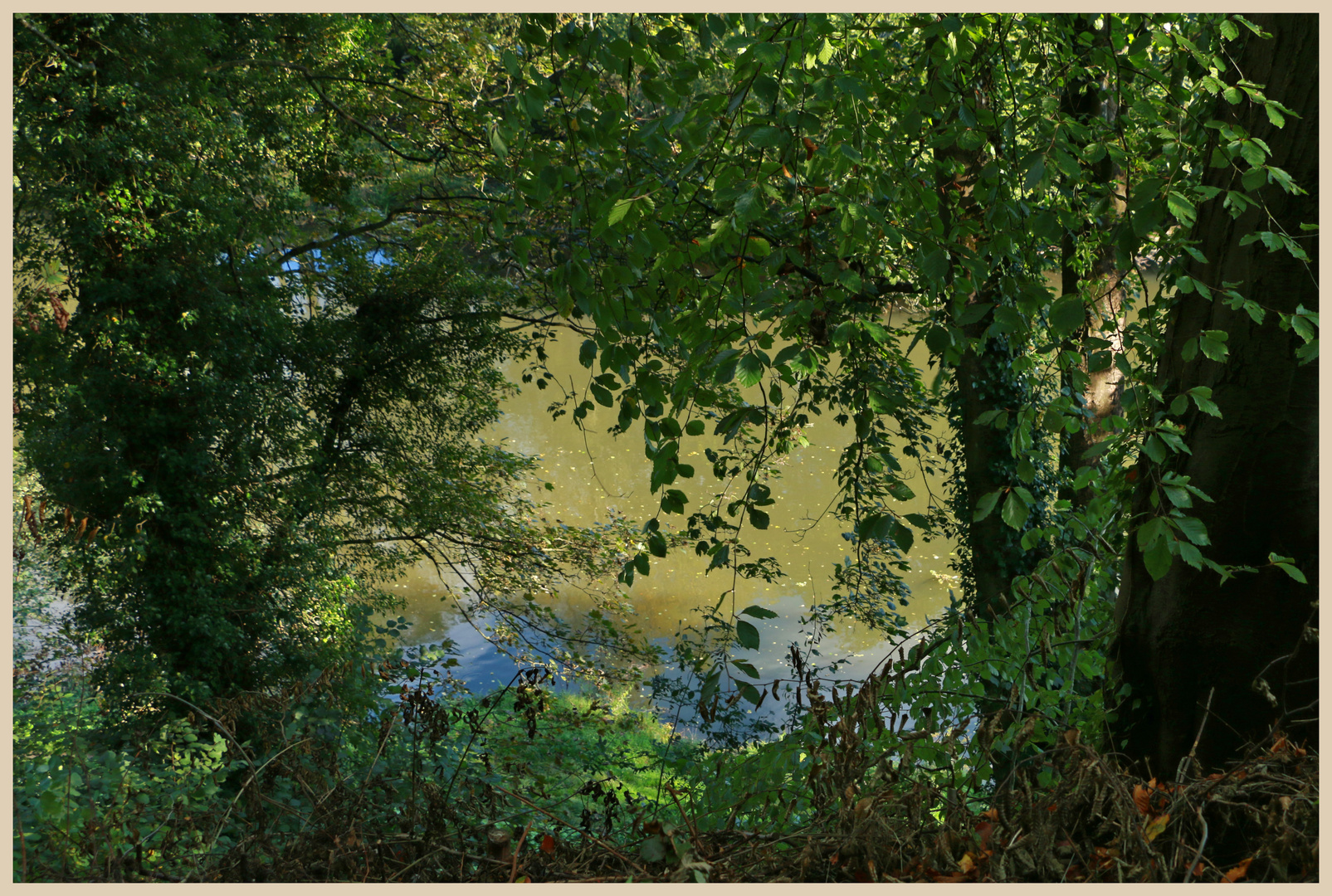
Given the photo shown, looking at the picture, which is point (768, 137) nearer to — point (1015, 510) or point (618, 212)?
point (618, 212)

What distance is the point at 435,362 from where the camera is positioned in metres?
8.78

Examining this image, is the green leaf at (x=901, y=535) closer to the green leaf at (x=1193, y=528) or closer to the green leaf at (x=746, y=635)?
the green leaf at (x=746, y=635)

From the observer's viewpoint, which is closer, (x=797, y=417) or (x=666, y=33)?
(x=666, y=33)

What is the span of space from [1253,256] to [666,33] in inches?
65.3

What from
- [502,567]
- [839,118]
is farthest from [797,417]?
[502,567]

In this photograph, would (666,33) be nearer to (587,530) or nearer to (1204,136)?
(1204,136)

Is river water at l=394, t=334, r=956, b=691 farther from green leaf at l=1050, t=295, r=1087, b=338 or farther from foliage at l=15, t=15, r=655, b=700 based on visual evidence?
green leaf at l=1050, t=295, r=1087, b=338

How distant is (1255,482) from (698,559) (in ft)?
35.2

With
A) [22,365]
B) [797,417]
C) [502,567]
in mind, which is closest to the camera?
[797,417]

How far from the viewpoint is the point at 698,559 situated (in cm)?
1287

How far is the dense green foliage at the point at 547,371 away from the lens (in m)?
2.03

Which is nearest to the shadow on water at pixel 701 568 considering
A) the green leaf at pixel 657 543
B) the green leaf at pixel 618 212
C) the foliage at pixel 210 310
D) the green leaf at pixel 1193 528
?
the foliage at pixel 210 310

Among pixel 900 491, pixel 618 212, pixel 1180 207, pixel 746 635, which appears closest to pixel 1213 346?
pixel 1180 207

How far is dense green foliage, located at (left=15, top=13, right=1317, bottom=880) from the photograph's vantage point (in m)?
2.03
